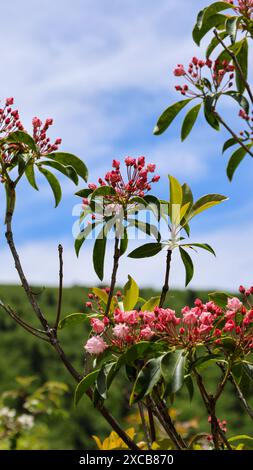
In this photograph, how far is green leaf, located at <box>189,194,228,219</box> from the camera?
8.54 ft

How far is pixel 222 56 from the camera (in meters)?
3.37

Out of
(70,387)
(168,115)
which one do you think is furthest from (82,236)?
(70,387)

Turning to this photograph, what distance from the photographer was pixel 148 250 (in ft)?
8.46

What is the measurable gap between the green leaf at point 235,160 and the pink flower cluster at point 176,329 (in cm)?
147

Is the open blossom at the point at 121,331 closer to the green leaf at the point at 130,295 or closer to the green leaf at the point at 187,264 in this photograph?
the green leaf at the point at 130,295

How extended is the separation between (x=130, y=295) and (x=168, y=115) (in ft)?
3.37

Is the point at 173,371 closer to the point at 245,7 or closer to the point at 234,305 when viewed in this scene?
the point at 234,305

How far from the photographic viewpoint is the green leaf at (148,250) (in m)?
2.58

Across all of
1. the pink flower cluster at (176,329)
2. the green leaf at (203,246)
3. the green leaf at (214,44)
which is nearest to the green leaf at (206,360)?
the pink flower cluster at (176,329)

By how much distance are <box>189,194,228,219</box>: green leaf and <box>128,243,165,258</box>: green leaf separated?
165 millimetres

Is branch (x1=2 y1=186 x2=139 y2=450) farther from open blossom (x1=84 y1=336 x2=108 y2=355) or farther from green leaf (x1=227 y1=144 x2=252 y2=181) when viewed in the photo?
green leaf (x1=227 y1=144 x2=252 y2=181)

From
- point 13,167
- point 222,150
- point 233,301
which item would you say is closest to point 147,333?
point 233,301

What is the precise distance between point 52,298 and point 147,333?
58.6 ft
